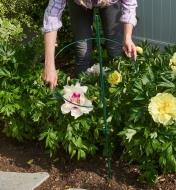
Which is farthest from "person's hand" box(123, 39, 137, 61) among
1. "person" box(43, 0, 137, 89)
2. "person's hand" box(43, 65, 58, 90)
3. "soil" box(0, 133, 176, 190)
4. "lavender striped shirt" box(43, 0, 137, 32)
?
"soil" box(0, 133, 176, 190)

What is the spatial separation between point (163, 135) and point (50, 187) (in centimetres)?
92

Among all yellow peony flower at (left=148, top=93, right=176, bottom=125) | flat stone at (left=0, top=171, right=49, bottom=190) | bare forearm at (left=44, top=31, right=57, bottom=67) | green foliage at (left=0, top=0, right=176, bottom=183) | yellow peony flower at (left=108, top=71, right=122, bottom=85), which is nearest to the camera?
yellow peony flower at (left=148, top=93, right=176, bottom=125)

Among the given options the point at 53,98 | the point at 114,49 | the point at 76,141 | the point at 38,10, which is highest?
the point at 38,10

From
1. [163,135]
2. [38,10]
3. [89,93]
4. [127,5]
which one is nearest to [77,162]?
[89,93]

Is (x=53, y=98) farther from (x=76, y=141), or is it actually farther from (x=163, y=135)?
(x=163, y=135)

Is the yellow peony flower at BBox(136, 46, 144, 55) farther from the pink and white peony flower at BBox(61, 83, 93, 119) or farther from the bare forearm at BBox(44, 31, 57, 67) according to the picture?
the bare forearm at BBox(44, 31, 57, 67)

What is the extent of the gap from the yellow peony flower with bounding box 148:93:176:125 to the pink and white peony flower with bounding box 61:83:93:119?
1.56ft

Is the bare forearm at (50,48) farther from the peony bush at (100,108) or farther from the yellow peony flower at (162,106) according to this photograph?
the yellow peony flower at (162,106)

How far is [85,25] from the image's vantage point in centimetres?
430

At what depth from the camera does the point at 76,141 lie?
389 cm

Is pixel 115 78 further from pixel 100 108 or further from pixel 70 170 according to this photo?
pixel 70 170

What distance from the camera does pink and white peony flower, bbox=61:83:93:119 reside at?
12.5ft

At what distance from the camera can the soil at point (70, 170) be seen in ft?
12.8

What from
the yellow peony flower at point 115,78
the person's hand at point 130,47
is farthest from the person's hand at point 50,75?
the person's hand at point 130,47
